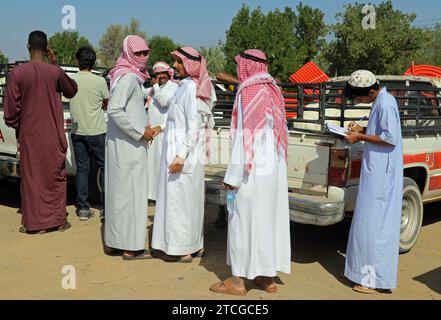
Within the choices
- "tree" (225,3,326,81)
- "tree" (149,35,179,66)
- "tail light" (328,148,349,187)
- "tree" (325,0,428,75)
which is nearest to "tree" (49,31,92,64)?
"tree" (149,35,179,66)

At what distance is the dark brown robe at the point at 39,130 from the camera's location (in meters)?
5.15

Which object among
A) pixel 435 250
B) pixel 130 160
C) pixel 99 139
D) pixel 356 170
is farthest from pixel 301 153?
pixel 99 139

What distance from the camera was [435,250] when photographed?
516cm

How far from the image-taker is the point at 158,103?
241 inches

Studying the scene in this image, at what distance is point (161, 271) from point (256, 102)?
1624 millimetres

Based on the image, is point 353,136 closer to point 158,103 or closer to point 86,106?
point 158,103

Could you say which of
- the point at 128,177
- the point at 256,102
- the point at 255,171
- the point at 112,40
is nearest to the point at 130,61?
the point at 128,177

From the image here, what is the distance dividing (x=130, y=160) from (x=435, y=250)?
3048mm

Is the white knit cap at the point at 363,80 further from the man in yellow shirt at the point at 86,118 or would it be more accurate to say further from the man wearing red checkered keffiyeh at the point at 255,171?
the man in yellow shirt at the point at 86,118

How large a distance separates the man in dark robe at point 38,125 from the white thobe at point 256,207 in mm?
2368

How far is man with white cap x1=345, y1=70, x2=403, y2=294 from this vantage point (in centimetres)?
382

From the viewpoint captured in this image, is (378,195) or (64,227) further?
(64,227)

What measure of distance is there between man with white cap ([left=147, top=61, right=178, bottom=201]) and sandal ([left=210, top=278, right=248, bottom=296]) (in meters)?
2.39
